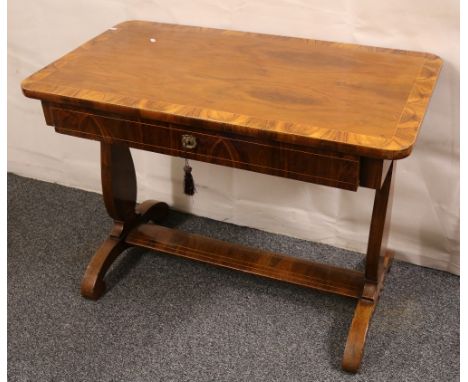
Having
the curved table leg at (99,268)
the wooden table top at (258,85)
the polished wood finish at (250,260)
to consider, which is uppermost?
the wooden table top at (258,85)

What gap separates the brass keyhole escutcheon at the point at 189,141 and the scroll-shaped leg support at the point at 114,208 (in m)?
0.48

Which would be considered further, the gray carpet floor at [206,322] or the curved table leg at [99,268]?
the curved table leg at [99,268]

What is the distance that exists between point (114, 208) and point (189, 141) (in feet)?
2.03

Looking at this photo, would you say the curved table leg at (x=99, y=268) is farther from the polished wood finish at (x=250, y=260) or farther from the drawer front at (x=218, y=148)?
the drawer front at (x=218, y=148)

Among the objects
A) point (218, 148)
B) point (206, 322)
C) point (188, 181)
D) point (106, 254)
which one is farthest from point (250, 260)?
point (218, 148)

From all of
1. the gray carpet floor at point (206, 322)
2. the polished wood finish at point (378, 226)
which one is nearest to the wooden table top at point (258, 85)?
the polished wood finish at point (378, 226)

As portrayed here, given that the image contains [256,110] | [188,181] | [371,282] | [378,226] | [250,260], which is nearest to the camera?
[256,110]

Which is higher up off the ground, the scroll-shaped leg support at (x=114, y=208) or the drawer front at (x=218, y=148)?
the drawer front at (x=218, y=148)

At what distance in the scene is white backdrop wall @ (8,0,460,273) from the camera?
1757mm

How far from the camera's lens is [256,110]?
4.71 ft

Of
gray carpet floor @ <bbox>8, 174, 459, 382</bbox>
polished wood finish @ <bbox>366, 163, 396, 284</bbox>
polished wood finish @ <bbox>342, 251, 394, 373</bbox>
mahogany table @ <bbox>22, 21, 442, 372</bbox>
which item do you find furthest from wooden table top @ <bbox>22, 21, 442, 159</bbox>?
→ gray carpet floor @ <bbox>8, 174, 459, 382</bbox>

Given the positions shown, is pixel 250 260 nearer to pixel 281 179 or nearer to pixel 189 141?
pixel 281 179

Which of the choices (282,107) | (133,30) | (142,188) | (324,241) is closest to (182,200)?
(142,188)

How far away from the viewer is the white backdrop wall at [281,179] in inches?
69.2
